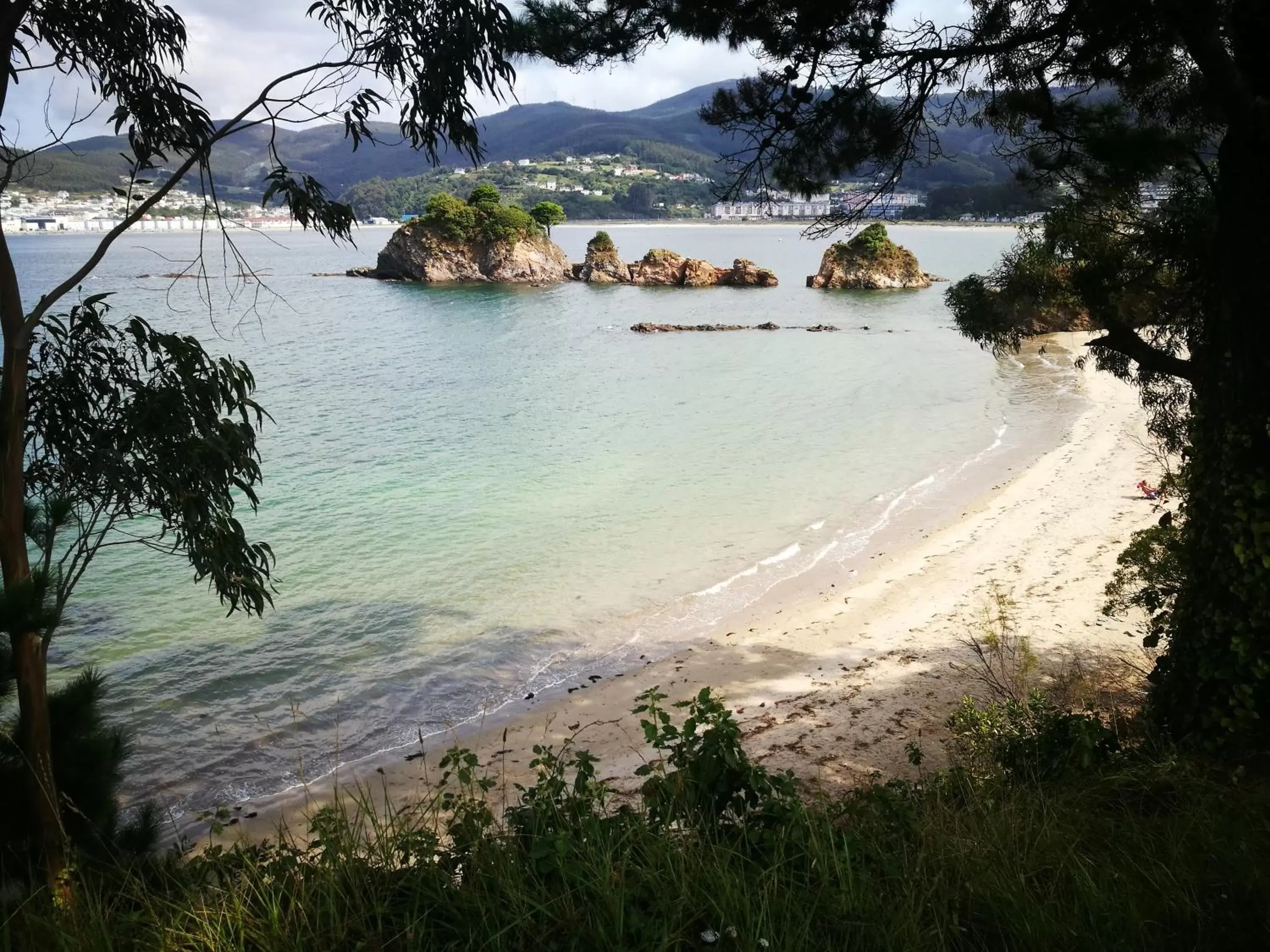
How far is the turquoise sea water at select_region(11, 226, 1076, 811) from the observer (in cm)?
912

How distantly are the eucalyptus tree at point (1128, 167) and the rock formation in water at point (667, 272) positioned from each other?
57.4 metres

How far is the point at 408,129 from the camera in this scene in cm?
563

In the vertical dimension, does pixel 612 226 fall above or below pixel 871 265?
above

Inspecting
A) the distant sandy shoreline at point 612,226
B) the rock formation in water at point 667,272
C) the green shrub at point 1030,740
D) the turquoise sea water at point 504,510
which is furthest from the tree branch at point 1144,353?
the distant sandy shoreline at point 612,226

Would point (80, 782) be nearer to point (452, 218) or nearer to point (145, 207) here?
point (145, 207)

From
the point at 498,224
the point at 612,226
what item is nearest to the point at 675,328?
the point at 498,224

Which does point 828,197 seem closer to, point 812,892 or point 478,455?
point 812,892

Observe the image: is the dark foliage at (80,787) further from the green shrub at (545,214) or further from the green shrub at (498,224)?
the green shrub at (545,214)

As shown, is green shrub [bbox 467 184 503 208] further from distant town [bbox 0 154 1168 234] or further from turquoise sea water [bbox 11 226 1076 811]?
turquoise sea water [bbox 11 226 1076 811]

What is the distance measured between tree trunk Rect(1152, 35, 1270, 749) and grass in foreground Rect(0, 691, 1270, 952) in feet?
4.23

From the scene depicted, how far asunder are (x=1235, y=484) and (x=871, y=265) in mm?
60246

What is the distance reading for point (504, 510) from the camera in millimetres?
15992

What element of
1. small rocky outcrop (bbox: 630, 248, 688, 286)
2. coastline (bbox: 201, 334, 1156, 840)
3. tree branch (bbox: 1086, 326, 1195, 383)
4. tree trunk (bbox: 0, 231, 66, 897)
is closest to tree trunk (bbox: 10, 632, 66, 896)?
tree trunk (bbox: 0, 231, 66, 897)

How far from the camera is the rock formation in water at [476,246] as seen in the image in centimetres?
6656
